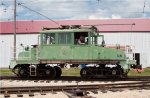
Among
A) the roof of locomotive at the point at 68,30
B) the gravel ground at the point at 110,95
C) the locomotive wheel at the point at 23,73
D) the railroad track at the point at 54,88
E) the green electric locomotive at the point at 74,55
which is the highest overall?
the roof of locomotive at the point at 68,30

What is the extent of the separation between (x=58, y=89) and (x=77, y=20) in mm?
42439

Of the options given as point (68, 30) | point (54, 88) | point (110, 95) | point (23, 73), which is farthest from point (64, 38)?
point (110, 95)

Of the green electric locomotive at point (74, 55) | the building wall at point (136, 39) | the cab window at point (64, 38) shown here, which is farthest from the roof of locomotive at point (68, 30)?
the building wall at point (136, 39)

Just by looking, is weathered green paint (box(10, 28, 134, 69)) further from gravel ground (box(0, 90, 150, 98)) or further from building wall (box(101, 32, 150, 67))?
building wall (box(101, 32, 150, 67))

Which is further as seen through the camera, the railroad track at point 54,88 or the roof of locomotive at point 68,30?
the roof of locomotive at point 68,30

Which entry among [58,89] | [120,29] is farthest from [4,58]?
[58,89]

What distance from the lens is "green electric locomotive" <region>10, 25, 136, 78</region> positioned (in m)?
22.9

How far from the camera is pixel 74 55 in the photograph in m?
23.2

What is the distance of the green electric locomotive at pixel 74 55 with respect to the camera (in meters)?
22.9

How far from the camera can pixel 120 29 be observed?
187ft

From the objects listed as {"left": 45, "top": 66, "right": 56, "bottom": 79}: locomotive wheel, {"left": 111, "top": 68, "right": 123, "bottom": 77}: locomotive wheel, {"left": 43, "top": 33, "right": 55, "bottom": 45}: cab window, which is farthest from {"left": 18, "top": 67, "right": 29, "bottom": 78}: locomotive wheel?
{"left": 111, "top": 68, "right": 123, "bottom": 77}: locomotive wheel

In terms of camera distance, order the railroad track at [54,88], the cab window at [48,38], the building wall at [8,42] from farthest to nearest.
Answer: the building wall at [8,42] → the cab window at [48,38] → the railroad track at [54,88]

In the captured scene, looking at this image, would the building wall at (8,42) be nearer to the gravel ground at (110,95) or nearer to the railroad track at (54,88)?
the railroad track at (54,88)

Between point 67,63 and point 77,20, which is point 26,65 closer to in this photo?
point 67,63
